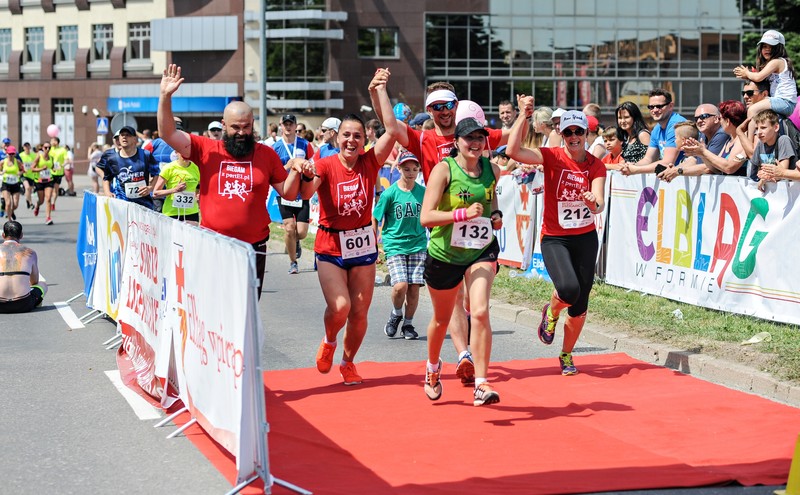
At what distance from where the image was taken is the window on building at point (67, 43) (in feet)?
231

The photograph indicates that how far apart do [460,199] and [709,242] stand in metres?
4.68

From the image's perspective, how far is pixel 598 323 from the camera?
1121 cm

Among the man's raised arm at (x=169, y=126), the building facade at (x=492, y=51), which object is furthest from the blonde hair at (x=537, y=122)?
the building facade at (x=492, y=51)

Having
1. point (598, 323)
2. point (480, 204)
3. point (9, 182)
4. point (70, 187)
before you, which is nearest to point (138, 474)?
point (480, 204)

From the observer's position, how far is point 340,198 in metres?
8.46

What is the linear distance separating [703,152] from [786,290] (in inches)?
70.9

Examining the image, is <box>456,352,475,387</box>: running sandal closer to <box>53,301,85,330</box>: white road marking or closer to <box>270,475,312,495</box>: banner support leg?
<box>270,475,312,495</box>: banner support leg

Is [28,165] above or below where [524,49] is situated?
below

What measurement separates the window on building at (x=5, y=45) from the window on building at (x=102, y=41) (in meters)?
6.87

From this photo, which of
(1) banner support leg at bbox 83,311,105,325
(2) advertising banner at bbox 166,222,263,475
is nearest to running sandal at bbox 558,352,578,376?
(2) advertising banner at bbox 166,222,263,475

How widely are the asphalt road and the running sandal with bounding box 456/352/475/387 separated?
1227 mm

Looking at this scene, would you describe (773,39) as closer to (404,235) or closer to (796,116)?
(796,116)

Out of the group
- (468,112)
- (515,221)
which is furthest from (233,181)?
(515,221)

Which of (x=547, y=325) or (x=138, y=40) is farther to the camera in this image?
(x=138, y=40)
